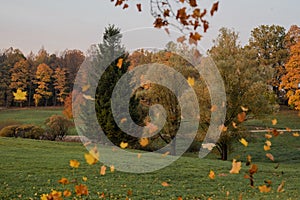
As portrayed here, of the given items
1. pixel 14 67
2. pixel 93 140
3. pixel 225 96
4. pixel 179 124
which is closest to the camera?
pixel 225 96

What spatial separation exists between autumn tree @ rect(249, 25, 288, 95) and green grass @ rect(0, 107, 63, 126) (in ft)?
78.7

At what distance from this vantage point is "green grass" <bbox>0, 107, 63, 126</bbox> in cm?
4311

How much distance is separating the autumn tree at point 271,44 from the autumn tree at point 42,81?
25.6 metres

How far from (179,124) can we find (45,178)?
12620 mm

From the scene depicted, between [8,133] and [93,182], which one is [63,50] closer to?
[8,133]

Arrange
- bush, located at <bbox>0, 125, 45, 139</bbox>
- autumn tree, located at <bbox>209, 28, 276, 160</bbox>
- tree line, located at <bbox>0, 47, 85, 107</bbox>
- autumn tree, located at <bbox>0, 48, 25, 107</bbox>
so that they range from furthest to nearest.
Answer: tree line, located at <bbox>0, 47, 85, 107</bbox> < autumn tree, located at <bbox>0, 48, 25, 107</bbox> < bush, located at <bbox>0, 125, 45, 139</bbox> < autumn tree, located at <bbox>209, 28, 276, 160</bbox>

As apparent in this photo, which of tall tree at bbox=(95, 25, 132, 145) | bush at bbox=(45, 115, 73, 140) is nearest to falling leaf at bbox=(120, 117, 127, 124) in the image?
tall tree at bbox=(95, 25, 132, 145)

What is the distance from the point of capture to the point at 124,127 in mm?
24484

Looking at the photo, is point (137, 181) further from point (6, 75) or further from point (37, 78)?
point (6, 75)

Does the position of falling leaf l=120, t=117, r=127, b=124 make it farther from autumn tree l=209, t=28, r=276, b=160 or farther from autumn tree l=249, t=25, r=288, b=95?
autumn tree l=249, t=25, r=288, b=95

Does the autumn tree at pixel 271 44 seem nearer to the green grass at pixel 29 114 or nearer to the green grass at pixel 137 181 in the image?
the green grass at pixel 29 114

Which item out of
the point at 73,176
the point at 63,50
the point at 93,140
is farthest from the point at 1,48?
the point at 73,176

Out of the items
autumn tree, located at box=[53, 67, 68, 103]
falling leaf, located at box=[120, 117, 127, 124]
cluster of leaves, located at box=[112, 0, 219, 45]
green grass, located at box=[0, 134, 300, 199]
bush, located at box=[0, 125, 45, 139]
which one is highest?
autumn tree, located at box=[53, 67, 68, 103]

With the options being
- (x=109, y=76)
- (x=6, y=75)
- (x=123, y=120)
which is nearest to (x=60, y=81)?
(x=6, y=75)
